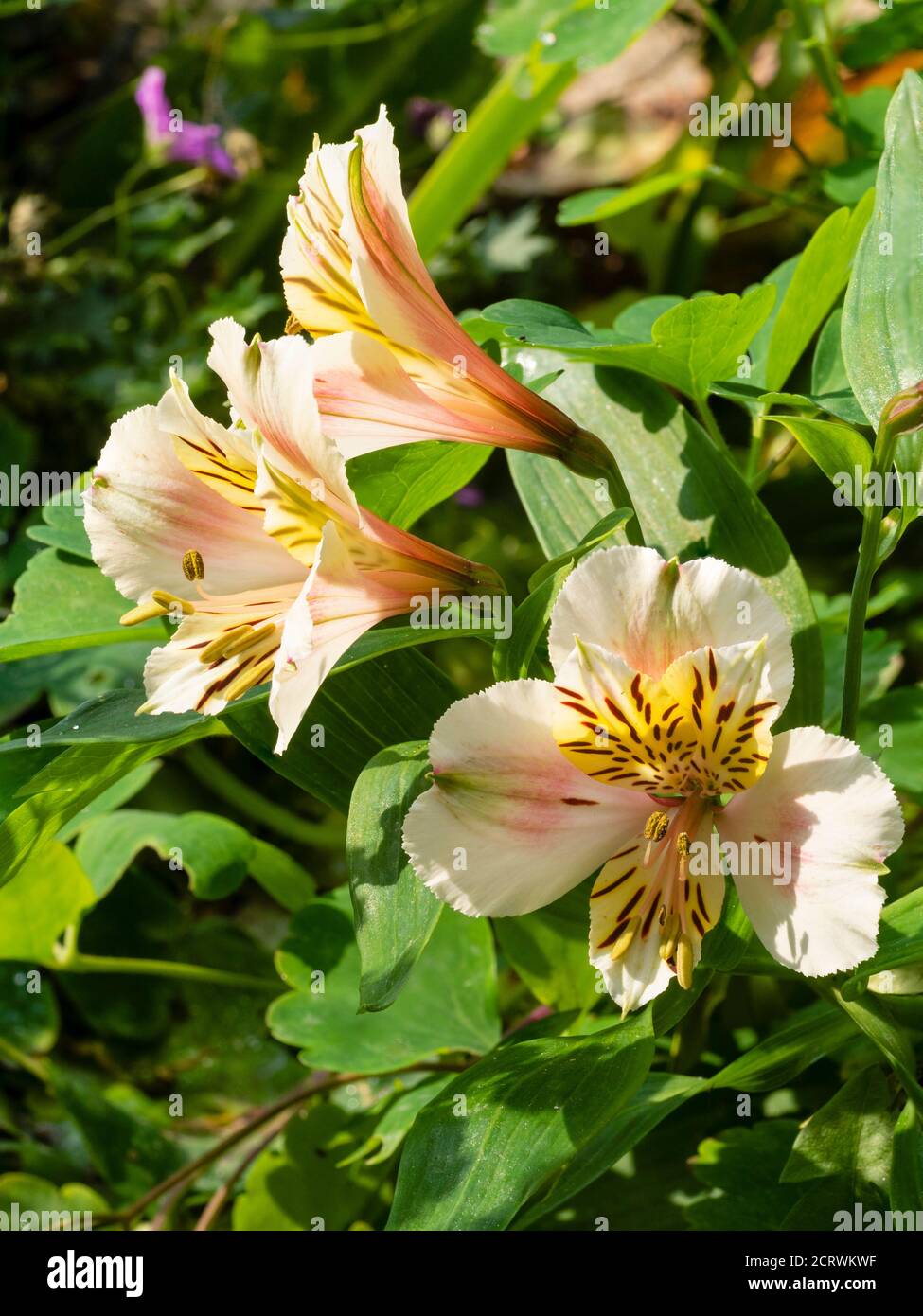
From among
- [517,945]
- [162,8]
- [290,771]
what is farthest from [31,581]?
[162,8]

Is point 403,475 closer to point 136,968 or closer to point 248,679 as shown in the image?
point 248,679

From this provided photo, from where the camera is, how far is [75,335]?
1744mm

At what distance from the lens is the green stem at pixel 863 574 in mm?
625

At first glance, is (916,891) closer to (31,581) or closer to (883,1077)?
(883,1077)

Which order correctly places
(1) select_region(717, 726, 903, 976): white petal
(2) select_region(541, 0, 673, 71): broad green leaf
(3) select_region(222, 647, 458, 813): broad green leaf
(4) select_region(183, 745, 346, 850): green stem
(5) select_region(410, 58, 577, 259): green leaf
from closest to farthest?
(1) select_region(717, 726, 903, 976): white petal < (3) select_region(222, 647, 458, 813): broad green leaf < (2) select_region(541, 0, 673, 71): broad green leaf < (4) select_region(183, 745, 346, 850): green stem < (5) select_region(410, 58, 577, 259): green leaf

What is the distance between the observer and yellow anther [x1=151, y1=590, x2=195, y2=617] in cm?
62

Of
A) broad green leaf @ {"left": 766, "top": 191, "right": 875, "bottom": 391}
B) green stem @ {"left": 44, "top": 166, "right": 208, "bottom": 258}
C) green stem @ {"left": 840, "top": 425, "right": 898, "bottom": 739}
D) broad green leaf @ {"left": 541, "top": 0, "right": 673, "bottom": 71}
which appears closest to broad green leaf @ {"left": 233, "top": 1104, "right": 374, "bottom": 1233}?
green stem @ {"left": 840, "top": 425, "right": 898, "bottom": 739}

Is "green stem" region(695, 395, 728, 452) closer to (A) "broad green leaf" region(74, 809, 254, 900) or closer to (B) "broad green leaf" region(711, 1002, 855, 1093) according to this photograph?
(B) "broad green leaf" region(711, 1002, 855, 1093)

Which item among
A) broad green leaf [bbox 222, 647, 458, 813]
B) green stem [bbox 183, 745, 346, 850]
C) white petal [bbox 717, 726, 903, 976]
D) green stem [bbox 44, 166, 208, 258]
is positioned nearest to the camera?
white petal [bbox 717, 726, 903, 976]

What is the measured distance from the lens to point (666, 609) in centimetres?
57

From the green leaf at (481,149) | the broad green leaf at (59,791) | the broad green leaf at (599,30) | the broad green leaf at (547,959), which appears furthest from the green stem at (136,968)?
the green leaf at (481,149)

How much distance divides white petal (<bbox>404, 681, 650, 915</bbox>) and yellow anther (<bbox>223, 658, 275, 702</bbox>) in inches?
3.8

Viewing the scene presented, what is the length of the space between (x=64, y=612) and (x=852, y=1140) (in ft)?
1.95

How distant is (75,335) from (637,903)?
1.42 m
